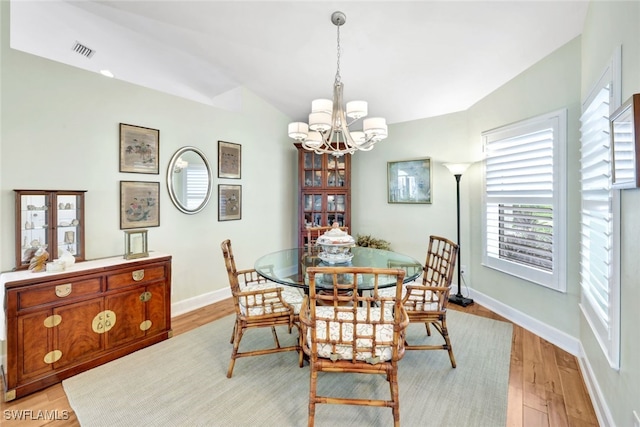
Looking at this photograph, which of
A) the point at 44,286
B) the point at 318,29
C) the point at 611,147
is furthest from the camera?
the point at 318,29

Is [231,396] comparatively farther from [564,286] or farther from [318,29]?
[318,29]

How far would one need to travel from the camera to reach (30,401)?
1.91 meters

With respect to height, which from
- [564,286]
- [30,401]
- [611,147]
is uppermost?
[611,147]

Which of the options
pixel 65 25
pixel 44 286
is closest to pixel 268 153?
pixel 65 25

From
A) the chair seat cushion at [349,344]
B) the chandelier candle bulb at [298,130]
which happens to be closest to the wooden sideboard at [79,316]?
the chandelier candle bulb at [298,130]

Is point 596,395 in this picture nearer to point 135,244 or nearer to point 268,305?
point 268,305

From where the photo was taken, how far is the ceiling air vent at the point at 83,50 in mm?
2971

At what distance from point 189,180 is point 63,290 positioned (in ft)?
5.47

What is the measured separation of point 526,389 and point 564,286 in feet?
Result: 3.61

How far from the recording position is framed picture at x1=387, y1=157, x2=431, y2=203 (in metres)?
4.12

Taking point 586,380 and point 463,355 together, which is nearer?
point 586,380

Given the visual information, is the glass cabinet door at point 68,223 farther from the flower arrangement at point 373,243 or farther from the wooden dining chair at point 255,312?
the flower arrangement at point 373,243

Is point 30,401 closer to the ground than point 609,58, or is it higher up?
closer to the ground

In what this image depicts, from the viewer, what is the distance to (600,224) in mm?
1868
